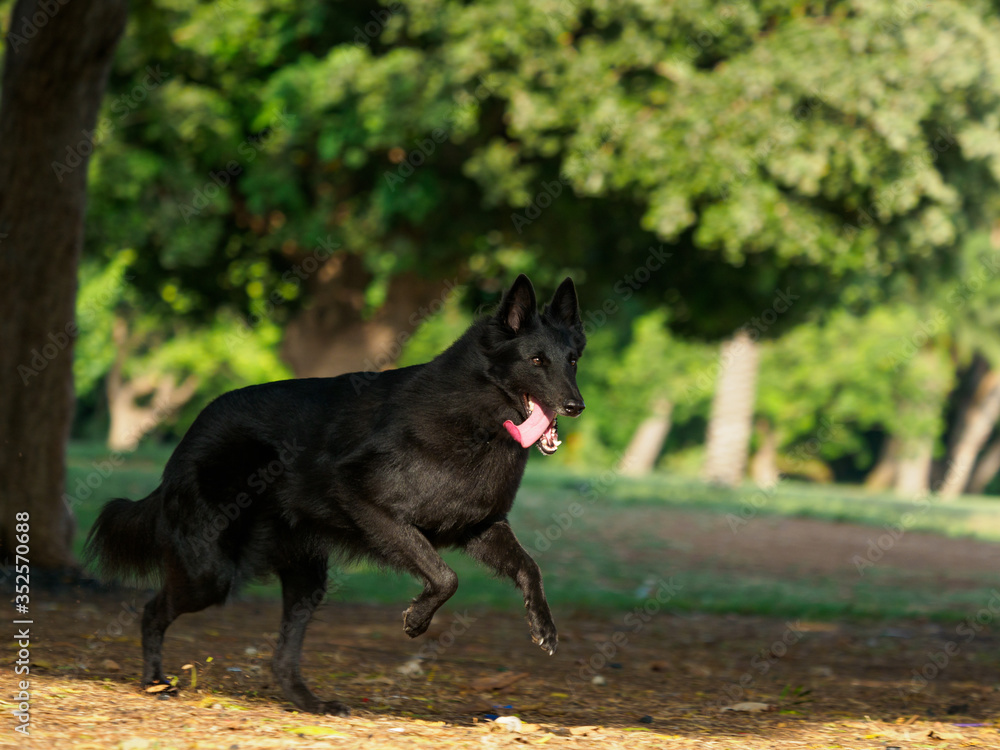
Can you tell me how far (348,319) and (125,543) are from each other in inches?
535

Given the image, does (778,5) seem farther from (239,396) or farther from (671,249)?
(239,396)

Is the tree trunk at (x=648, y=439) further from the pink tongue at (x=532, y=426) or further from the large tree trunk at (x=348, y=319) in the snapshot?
the pink tongue at (x=532, y=426)

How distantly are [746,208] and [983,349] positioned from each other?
28.6 metres

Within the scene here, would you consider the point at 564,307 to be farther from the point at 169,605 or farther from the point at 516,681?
the point at 516,681

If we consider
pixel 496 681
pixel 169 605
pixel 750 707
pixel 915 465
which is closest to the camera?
pixel 169 605

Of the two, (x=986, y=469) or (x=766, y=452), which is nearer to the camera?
(x=986, y=469)

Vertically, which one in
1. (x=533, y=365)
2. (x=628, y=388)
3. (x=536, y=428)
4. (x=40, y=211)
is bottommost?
(x=536, y=428)

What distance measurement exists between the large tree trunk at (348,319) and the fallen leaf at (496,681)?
1158 cm

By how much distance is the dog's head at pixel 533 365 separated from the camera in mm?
5336

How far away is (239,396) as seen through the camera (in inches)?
234

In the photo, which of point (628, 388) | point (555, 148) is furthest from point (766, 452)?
point (555, 148)

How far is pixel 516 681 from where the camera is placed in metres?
7.10

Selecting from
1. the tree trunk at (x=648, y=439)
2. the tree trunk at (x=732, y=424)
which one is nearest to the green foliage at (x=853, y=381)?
the tree trunk at (x=648, y=439)

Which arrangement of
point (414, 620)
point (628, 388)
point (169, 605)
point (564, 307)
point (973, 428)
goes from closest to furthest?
point (414, 620) < point (564, 307) < point (169, 605) < point (973, 428) < point (628, 388)
